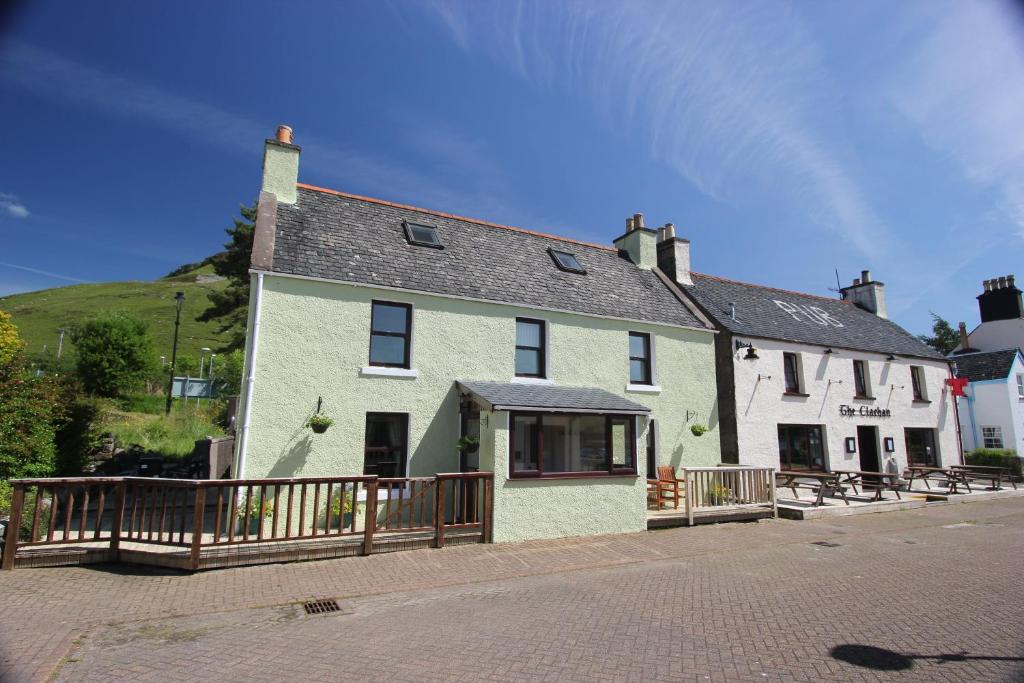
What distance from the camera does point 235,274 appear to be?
2878cm

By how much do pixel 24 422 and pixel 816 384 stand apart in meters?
22.1

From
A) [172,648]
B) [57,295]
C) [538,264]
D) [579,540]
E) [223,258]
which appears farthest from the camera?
[57,295]

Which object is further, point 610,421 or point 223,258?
point 223,258

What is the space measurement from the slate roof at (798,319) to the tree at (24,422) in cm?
1748

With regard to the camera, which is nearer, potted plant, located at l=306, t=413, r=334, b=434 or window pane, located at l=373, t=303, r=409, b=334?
potted plant, located at l=306, t=413, r=334, b=434

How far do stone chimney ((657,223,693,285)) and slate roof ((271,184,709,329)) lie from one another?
4.94 feet

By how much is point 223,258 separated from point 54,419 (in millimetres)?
18975

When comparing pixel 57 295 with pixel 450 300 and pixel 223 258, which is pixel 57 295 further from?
pixel 450 300

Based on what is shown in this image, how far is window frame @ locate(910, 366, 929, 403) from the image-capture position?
21.7m

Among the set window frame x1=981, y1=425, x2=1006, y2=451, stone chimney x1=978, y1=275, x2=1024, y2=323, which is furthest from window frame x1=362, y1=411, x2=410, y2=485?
stone chimney x1=978, y1=275, x2=1024, y2=323

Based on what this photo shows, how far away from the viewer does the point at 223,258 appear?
28.8 m

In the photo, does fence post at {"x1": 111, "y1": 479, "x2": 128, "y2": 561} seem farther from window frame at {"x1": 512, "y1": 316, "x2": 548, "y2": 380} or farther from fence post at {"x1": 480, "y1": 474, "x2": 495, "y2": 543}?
window frame at {"x1": 512, "y1": 316, "x2": 548, "y2": 380}

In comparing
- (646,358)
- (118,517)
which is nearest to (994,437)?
(646,358)

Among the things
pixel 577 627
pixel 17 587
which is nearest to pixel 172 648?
pixel 17 587
